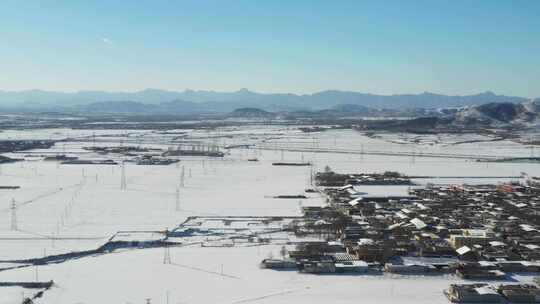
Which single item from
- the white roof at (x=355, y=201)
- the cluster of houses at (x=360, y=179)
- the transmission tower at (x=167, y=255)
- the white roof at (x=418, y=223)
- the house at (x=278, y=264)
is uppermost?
the cluster of houses at (x=360, y=179)

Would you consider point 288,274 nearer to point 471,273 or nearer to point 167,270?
point 167,270

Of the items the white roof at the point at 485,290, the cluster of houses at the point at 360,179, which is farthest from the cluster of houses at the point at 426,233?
the cluster of houses at the point at 360,179

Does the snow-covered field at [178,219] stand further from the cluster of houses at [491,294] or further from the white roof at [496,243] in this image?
the white roof at [496,243]

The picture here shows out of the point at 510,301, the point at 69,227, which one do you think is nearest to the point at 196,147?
the point at 69,227

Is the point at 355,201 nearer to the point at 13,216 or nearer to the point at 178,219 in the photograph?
the point at 178,219

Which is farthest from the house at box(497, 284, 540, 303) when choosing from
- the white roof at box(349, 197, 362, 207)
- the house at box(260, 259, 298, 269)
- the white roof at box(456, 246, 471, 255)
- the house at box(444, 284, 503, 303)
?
the white roof at box(349, 197, 362, 207)

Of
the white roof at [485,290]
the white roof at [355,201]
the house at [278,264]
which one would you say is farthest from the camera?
the white roof at [355,201]

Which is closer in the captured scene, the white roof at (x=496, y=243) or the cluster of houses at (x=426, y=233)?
the cluster of houses at (x=426, y=233)

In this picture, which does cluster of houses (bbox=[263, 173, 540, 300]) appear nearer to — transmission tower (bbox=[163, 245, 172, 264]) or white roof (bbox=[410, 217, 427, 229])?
white roof (bbox=[410, 217, 427, 229])
